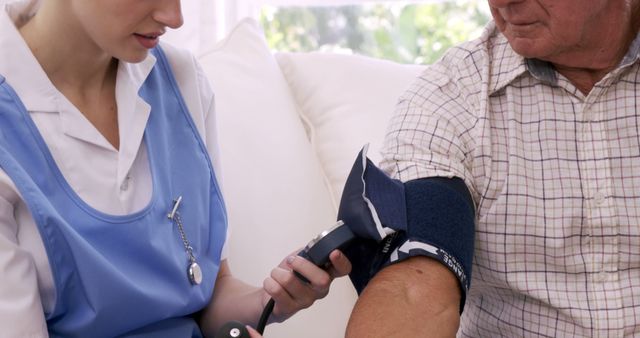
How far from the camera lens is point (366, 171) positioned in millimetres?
1323

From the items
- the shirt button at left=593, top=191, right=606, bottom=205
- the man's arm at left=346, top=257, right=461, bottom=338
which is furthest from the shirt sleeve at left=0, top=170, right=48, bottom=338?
the shirt button at left=593, top=191, right=606, bottom=205

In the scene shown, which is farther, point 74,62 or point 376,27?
point 376,27

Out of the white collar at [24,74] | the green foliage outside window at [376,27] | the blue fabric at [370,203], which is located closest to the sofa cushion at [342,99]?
the blue fabric at [370,203]

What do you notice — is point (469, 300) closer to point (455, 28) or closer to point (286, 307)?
point (286, 307)

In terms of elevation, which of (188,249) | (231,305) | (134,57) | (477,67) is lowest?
(231,305)

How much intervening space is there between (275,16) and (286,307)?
68.5 inches

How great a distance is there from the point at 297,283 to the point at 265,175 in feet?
1.59

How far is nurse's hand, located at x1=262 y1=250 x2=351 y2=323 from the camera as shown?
1.35 meters

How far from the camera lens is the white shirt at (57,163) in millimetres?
1253

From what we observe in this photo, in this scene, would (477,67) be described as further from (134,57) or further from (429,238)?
(134,57)

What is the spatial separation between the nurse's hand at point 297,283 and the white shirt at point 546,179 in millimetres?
176

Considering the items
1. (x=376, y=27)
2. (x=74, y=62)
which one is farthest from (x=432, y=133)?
(x=376, y=27)

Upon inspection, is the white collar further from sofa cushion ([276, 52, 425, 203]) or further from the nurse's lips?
sofa cushion ([276, 52, 425, 203])

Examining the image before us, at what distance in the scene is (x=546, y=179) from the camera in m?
1.49
